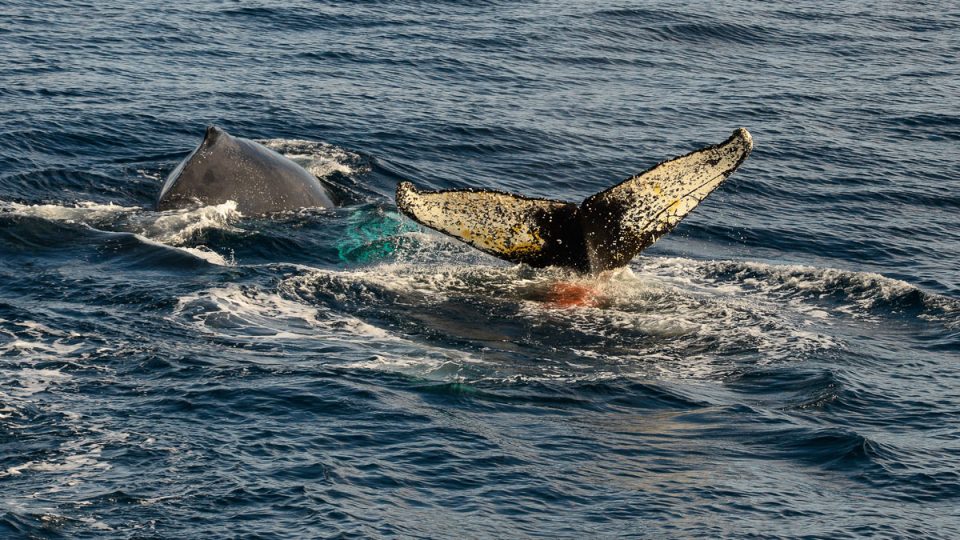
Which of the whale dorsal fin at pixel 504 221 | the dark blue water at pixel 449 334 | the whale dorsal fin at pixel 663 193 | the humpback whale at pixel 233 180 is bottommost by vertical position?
the dark blue water at pixel 449 334

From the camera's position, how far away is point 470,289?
44.4ft

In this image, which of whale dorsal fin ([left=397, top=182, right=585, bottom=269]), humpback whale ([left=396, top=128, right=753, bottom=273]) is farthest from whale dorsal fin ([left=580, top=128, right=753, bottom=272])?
whale dorsal fin ([left=397, top=182, right=585, bottom=269])

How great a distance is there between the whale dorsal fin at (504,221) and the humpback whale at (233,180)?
3945 millimetres

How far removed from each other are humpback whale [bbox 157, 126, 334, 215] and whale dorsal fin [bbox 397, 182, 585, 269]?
155 inches

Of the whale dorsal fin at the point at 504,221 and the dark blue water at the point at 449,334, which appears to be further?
the whale dorsal fin at the point at 504,221

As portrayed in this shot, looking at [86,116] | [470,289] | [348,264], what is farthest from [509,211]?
[86,116]

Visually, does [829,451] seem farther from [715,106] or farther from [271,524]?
[715,106]

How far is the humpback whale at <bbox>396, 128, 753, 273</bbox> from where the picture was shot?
1250 centimetres

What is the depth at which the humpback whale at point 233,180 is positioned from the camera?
51.7 ft

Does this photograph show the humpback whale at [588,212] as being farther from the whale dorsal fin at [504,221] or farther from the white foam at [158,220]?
the white foam at [158,220]

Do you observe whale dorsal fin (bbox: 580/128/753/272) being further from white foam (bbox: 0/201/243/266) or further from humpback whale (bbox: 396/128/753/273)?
white foam (bbox: 0/201/243/266)

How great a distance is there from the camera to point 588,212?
41.5 feet

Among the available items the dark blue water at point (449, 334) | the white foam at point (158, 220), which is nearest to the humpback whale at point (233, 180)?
the white foam at point (158, 220)

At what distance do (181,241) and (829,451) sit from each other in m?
7.52
